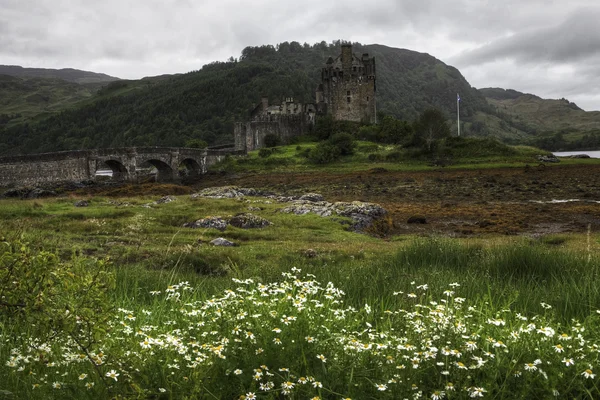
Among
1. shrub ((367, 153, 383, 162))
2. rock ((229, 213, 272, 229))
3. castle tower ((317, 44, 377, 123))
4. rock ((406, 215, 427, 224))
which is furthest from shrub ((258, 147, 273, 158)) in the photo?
rock ((229, 213, 272, 229))

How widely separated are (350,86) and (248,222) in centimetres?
7537

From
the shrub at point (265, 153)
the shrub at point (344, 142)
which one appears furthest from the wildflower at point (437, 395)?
the shrub at point (265, 153)

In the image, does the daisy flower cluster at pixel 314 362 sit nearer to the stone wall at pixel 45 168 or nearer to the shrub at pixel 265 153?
the stone wall at pixel 45 168

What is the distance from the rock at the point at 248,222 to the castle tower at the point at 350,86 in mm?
73593

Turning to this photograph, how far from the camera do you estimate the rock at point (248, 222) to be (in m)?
25.2

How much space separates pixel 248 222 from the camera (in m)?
25.5

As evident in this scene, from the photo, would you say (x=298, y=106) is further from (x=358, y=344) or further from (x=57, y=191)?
(x=358, y=344)

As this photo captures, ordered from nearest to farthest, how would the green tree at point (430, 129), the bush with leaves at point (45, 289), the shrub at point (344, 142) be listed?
1. the bush with leaves at point (45, 289)
2. the green tree at point (430, 129)
3. the shrub at point (344, 142)

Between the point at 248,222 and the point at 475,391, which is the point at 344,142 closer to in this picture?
the point at 248,222

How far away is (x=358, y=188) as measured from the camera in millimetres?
52531

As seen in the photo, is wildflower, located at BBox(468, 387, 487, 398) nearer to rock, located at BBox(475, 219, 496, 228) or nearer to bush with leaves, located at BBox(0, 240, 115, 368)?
bush with leaves, located at BBox(0, 240, 115, 368)

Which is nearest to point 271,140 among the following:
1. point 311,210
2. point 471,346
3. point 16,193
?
point 16,193

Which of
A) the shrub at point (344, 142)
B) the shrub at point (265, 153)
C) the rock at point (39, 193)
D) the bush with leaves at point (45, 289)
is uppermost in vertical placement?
the shrub at point (344, 142)

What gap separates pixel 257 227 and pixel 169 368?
21.1m
